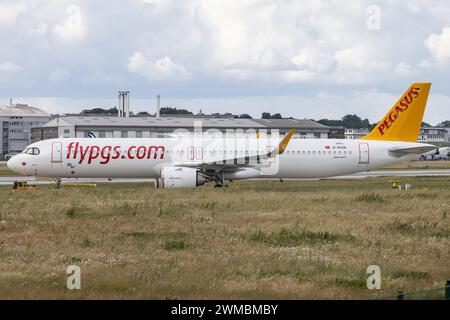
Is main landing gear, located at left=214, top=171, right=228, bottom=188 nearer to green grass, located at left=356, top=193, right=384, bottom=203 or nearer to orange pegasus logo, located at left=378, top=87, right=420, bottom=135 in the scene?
green grass, located at left=356, top=193, right=384, bottom=203

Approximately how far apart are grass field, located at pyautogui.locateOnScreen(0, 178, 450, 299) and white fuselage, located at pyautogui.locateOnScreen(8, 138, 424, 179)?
8387 millimetres

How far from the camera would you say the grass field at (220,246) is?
696 inches

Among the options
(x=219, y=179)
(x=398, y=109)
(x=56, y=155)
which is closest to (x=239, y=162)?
Result: (x=219, y=179)

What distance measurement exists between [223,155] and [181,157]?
3.02 meters

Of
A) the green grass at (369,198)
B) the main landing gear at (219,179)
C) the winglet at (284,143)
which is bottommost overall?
the green grass at (369,198)

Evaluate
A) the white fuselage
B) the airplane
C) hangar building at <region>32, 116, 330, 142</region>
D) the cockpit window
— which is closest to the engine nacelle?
the airplane

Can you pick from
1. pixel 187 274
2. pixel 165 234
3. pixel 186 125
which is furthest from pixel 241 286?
pixel 186 125

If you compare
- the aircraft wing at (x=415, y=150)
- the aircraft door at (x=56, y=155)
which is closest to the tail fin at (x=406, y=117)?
the aircraft wing at (x=415, y=150)

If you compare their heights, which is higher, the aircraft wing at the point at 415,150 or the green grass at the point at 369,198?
the aircraft wing at the point at 415,150

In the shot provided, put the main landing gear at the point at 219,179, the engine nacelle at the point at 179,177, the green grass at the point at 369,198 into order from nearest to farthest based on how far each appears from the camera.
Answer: the green grass at the point at 369,198, the engine nacelle at the point at 179,177, the main landing gear at the point at 219,179

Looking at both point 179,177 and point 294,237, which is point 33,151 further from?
point 294,237

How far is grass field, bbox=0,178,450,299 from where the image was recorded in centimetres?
1767

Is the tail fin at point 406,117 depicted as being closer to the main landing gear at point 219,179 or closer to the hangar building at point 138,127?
the main landing gear at point 219,179
